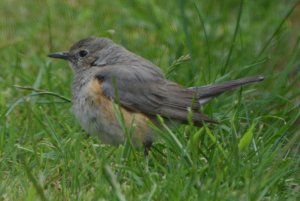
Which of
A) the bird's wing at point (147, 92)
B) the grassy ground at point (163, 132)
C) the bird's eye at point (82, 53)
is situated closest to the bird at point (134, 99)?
the bird's wing at point (147, 92)

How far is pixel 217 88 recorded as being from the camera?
20.4 ft

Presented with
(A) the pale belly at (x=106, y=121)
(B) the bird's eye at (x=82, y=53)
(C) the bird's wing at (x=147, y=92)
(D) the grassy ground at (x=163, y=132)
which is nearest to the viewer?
(D) the grassy ground at (x=163, y=132)

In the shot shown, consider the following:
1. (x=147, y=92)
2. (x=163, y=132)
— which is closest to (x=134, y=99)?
(x=147, y=92)

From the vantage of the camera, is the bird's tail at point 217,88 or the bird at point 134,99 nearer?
the bird at point 134,99

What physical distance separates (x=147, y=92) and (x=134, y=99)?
0.13 metres

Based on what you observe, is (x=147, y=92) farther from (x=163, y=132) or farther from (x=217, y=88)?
(x=163, y=132)

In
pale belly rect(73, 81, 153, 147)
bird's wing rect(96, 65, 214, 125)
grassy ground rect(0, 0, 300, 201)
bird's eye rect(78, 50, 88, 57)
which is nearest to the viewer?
grassy ground rect(0, 0, 300, 201)

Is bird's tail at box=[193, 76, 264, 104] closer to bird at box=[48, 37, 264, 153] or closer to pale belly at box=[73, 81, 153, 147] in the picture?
bird at box=[48, 37, 264, 153]

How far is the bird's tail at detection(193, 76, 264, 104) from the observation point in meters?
6.17

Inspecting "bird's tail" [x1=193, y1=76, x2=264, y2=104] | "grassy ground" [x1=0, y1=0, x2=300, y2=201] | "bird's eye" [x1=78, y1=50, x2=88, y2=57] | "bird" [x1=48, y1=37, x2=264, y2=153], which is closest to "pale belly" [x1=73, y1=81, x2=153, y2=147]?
"bird" [x1=48, y1=37, x2=264, y2=153]

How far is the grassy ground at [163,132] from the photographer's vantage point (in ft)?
16.6

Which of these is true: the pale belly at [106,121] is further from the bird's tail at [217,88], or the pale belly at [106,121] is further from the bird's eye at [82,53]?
the bird's eye at [82,53]

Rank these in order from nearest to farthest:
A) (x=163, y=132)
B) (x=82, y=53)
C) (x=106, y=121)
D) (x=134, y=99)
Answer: (x=163, y=132) < (x=106, y=121) < (x=134, y=99) < (x=82, y=53)

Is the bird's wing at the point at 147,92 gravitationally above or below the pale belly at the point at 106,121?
above
